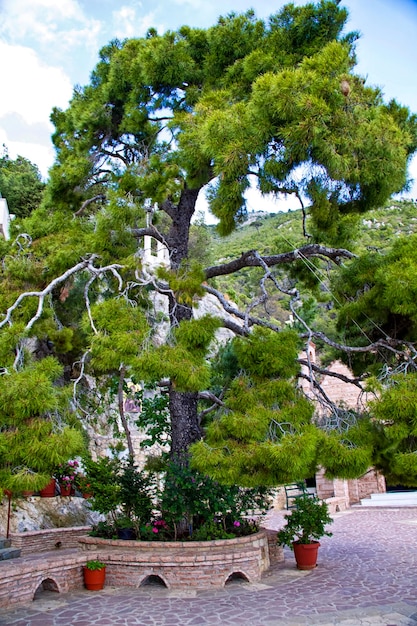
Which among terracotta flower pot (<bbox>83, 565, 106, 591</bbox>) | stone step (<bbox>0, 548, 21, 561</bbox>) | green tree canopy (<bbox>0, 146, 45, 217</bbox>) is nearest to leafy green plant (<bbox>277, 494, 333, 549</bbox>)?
terracotta flower pot (<bbox>83, 565, 106, 591</bbox>)

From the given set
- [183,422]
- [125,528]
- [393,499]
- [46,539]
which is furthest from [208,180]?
[393,499]

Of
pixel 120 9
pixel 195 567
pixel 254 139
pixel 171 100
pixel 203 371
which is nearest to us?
pixel 120 9

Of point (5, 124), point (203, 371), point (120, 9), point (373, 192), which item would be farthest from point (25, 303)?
point (5, 124)

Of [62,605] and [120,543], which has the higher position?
[120,543]

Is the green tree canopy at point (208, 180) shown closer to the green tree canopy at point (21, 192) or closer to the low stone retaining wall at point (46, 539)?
the low stone retaining wall at point (46, 539)

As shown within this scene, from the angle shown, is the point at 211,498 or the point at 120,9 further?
the point at 211,498

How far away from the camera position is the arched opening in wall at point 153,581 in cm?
651

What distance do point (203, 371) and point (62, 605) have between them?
3280 mm

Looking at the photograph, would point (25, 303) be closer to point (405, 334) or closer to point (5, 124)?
point (405, 334)

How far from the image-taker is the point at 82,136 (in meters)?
7.72

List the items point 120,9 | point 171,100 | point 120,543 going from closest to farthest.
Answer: point 120,9, point 120,543, point 171,100

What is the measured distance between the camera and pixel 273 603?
5711 mm

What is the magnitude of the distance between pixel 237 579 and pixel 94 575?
6.23 feet

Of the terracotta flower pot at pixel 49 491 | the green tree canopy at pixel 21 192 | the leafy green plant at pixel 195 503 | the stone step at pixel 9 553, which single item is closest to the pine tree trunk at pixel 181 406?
the leafy green plant at pixel 195 503
